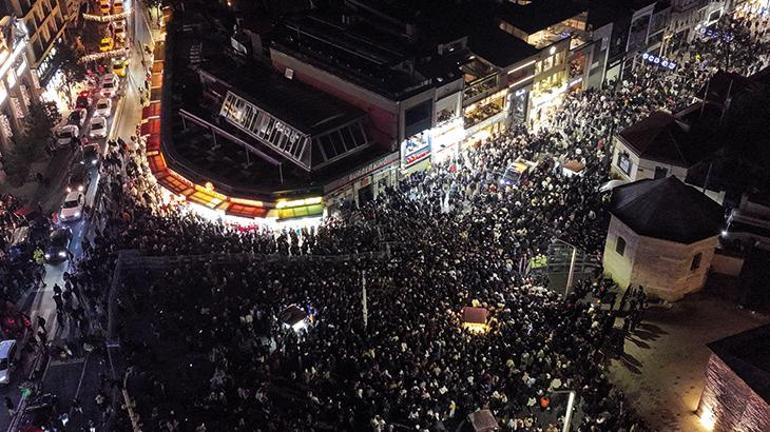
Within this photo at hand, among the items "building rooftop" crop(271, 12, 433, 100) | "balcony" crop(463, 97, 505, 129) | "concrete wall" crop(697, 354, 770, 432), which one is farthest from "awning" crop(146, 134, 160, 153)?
"concrete wall" crop(697, 354, 770, 432)

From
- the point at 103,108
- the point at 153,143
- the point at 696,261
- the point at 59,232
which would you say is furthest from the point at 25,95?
the point at 696,261

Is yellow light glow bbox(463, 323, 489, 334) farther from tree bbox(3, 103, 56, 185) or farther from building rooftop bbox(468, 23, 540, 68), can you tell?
tree bbox(3, 103, 56, 185)

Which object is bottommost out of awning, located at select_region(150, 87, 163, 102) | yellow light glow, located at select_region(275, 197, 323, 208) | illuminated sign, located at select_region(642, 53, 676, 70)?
yellow light glow, located at select_region(275, 197, 323, 208)

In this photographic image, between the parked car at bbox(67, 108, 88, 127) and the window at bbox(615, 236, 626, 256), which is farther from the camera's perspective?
the parked car at bbox(67, 108, 88, 127)

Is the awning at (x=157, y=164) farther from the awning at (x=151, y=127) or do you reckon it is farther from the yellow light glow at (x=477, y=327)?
the yellow light glow at (x=477, y=327)

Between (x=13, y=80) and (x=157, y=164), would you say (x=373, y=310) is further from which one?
(x=13, y=80)

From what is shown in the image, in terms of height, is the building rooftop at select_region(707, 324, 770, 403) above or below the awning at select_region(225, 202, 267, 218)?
above

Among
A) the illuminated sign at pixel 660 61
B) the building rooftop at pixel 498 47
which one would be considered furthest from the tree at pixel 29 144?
the illuminated sign at pixel 660 61
